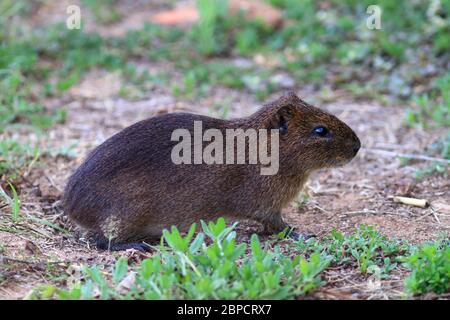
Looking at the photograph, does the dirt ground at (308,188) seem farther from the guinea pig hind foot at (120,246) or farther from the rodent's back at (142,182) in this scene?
the rodent's back at (142,182)

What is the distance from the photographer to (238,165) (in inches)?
237

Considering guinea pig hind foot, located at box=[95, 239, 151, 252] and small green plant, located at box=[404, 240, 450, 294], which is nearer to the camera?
small green plant, located at box=[404, 240, 450, 294]

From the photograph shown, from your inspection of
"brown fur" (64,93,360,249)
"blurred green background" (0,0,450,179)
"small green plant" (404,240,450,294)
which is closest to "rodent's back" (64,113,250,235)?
"brown fur" (64,93,360,249)

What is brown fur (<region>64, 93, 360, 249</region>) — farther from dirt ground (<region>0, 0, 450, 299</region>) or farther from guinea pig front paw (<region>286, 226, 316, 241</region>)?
dirt ground (<region>0, 0, 450, 299</region>)

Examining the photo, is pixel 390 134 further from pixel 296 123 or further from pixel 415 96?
pixel 296 123

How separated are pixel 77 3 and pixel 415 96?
21.3ft

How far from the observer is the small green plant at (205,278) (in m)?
4.18

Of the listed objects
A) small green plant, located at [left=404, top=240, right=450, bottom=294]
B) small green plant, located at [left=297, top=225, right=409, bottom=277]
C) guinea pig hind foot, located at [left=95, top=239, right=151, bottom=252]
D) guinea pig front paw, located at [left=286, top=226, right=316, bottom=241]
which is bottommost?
guinea pig hind foot, located at [left=95, top=239, right=151, bottom=252]

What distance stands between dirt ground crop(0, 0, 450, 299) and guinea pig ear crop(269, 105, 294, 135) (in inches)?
34.8

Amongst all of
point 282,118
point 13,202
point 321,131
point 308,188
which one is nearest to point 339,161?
point 321,131

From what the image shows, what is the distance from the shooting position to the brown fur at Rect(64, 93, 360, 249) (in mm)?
5648

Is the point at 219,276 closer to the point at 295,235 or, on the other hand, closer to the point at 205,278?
the point at 205,278

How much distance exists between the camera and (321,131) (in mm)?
6094
